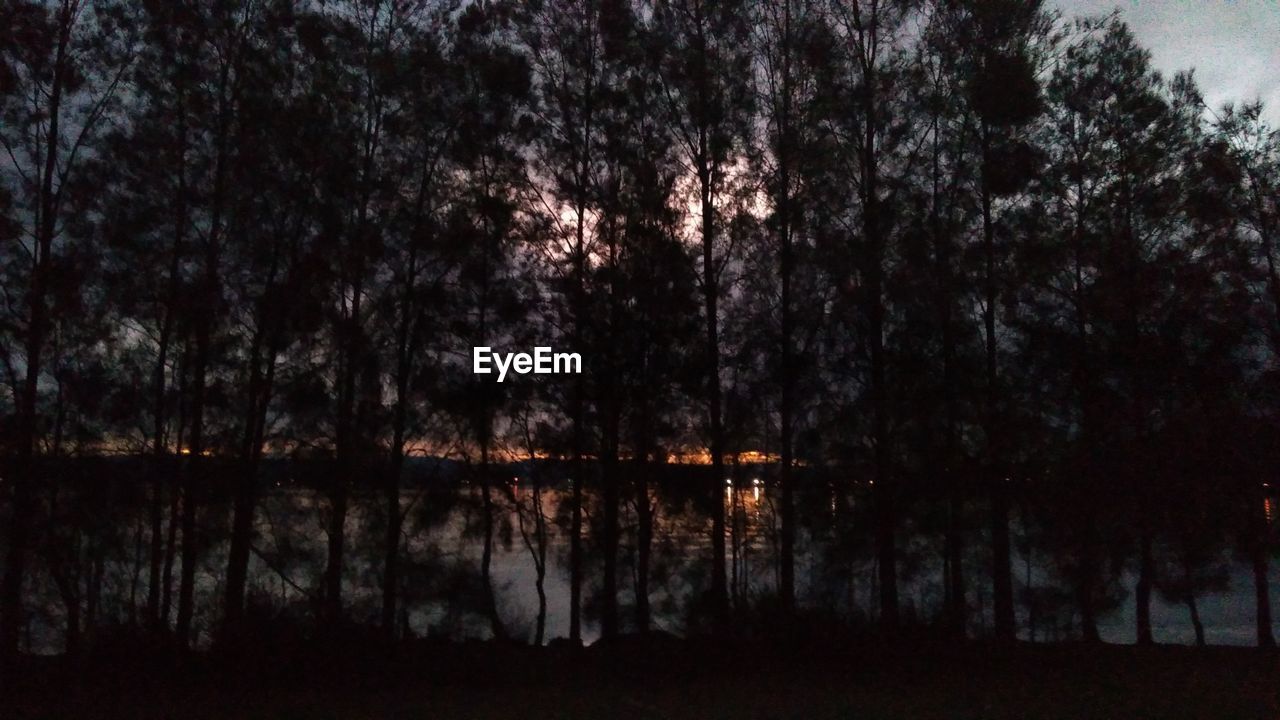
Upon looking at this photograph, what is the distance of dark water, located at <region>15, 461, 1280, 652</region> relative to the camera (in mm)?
18109

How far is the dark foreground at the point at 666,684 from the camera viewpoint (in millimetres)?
10711

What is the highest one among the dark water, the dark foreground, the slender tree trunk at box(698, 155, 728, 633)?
the slender tree trunk at box(698, 155, 728, 633)

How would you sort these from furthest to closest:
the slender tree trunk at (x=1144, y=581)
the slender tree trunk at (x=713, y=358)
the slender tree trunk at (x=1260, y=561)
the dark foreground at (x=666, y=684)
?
the slender tree trunk at (x=1144, y=581), the slender tree trunk at (x=713, y=358), the slender tree trunk at (x=1260, y=561), the dark foreground at (x=666, y=684)

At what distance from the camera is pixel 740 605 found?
615 inches

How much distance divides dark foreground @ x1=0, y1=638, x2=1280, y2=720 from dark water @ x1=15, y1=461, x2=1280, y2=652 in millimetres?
3209

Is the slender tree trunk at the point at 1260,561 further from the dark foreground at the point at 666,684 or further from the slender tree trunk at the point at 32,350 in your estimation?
the slender tree trunk at the point at 32,350

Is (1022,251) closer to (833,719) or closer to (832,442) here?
(832,442)

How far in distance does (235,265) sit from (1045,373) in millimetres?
15502

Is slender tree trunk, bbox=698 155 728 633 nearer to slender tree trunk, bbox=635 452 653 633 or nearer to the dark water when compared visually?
the dark water

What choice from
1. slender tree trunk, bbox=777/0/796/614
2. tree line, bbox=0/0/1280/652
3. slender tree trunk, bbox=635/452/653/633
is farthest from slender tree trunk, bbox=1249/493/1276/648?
slender tree trunk, bbox=635/452/653/633

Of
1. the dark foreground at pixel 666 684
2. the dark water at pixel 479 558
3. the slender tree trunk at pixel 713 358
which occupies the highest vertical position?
the slender tree trunk at pixel 713 358

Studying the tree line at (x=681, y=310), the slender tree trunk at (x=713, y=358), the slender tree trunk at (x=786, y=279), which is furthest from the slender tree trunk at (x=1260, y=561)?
the slender tree trunk at (x=713, y=358)

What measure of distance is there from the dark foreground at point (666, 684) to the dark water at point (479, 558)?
10.5 feet

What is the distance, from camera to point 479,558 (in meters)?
20.4
